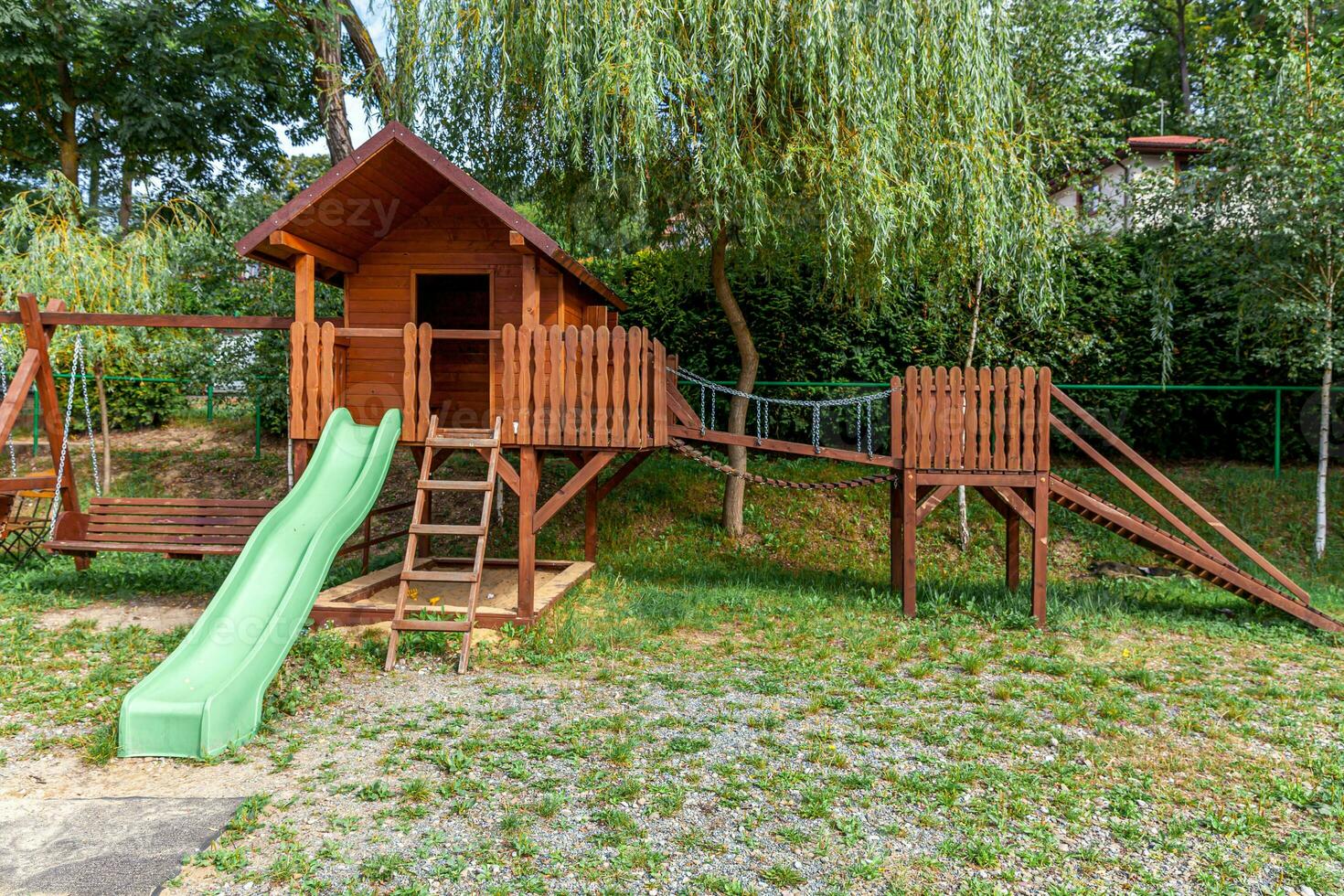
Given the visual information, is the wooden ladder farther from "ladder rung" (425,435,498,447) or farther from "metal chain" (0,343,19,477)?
"metal chain" (0,343,19,477)

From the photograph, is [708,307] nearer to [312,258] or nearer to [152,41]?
[312,258]

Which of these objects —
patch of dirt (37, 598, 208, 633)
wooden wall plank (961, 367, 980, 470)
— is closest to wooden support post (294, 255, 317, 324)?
patch of dirt (37, 598, 208, 633)

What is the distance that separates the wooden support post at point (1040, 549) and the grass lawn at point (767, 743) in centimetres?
22

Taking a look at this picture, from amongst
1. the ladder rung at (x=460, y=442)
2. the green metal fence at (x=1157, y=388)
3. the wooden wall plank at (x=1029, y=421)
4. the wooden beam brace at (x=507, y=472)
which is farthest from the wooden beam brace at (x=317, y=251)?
the wooden wall plank at (x=1029, y=421)

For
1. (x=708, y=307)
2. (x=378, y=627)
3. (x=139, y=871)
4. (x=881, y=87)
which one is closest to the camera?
(x=139, y=871)

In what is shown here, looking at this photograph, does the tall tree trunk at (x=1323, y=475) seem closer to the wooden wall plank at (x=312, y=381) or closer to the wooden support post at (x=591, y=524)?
the wooden support post at (x=591, y=524)

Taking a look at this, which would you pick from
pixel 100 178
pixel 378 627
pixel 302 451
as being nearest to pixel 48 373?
pixel 302 451

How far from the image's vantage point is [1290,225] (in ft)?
32.6

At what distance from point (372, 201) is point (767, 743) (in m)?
6.47

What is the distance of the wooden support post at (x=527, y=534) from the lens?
24.4 feet

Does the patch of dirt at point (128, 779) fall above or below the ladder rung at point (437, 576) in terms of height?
below

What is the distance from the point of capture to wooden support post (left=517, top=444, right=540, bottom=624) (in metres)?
7.45

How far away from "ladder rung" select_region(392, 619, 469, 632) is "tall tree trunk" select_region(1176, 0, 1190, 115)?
2664 centimetres

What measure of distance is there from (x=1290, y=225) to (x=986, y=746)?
8609mm
